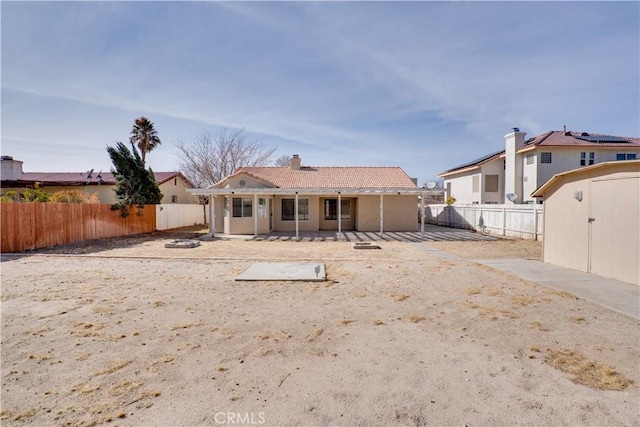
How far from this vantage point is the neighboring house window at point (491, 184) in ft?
87.3

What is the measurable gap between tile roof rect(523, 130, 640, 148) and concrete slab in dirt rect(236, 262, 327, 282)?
20881mm

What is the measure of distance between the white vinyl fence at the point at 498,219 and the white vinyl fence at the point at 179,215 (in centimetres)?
2086

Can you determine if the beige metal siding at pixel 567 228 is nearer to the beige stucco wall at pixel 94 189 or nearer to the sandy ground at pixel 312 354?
the sandy ground at pixel 312 354

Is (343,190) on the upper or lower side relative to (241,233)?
upper

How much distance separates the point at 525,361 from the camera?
3717 mm

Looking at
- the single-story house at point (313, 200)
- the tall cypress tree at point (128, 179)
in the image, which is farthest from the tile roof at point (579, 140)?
the tall cypress tree at point (128, 179)

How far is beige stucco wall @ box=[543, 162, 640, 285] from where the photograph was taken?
7188mm

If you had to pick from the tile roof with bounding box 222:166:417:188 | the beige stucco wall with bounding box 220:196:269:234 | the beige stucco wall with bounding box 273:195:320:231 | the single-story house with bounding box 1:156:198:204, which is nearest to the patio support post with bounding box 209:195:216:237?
the beige stucco wall with bounding box 220:196:269:234

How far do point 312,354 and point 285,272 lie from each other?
15.3ft

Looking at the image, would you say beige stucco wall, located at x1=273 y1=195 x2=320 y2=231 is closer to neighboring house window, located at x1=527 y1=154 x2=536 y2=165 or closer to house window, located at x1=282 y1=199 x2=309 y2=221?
house window, located at x1=282 y1=199 x2=309 y2=221

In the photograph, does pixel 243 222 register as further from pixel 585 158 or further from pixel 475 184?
pixel 585 158

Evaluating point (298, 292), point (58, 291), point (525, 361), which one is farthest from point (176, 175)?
point (525, 361)

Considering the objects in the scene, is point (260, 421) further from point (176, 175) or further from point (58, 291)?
point (176, 175)

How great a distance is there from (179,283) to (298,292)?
9.60 ft
